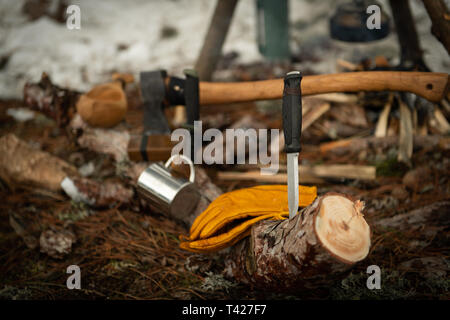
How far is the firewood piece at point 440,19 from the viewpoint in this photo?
2.29 m

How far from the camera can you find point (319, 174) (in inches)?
108

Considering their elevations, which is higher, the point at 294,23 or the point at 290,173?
the point at 294,23

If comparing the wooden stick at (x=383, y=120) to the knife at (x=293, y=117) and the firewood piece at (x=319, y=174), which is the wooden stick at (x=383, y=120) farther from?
the knife at (x=293, y=117)

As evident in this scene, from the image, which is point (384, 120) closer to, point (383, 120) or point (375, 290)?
point (383, 120)

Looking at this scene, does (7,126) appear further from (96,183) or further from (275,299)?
(275,299)

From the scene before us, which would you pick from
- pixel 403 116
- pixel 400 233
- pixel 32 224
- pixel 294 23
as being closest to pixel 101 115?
pixel 32 224

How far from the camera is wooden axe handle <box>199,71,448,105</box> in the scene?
2.12 metres

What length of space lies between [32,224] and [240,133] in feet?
5.48

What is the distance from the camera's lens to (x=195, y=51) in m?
5.16

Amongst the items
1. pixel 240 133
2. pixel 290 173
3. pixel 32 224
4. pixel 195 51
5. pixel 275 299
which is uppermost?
pixel 195 51

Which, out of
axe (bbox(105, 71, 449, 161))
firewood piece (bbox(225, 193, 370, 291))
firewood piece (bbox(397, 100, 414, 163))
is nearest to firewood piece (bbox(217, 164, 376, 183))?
firewood piece (bbox(397, 100, 414, 163))

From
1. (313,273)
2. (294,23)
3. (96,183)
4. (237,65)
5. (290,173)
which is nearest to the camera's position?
(313,273)

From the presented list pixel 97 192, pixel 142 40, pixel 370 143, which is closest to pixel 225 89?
pixel 97 192

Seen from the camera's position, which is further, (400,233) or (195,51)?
(195,51)
